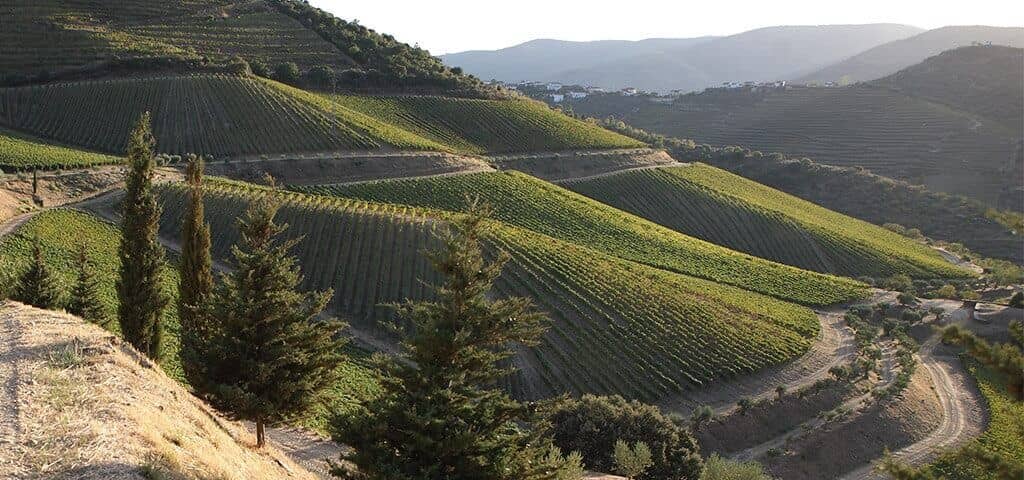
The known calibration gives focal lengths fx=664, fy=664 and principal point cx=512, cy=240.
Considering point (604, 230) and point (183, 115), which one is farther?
point (183, 115)

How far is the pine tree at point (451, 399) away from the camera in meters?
12.1

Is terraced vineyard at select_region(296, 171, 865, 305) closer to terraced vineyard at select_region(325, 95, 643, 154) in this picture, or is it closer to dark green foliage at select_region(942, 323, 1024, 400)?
terraced vineyard at select_region(325, 95, 643, 154)

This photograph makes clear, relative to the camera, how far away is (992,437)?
1310 inches

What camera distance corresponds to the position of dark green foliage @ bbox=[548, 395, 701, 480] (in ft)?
81.1

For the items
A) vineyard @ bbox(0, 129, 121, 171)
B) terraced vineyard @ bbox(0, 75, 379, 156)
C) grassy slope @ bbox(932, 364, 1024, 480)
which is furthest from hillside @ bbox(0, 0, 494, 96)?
grassy slope @ bbox(932, 364, 1024, 480)

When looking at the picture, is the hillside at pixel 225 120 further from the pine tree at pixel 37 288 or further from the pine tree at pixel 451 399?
the pine tree at pixel 451 399

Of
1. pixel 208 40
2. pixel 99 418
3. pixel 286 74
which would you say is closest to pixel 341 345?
pixel 99 418

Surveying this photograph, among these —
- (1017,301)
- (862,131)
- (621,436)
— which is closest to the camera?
(621,436)

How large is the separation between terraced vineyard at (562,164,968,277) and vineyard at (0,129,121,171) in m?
43.5

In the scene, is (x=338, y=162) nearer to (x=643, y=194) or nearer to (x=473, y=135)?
(x=473, y=135)

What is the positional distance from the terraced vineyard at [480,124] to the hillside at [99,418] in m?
57.2

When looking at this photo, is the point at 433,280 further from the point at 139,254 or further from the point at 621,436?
the point at 139,254

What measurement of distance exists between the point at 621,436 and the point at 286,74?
70.1 m

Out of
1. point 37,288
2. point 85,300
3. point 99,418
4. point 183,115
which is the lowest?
point 85,300
